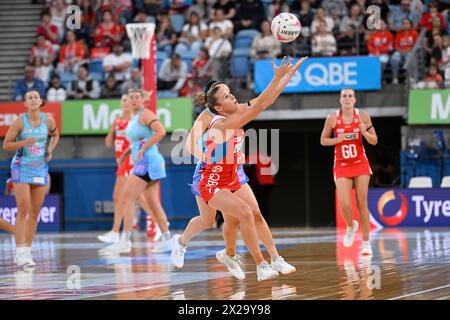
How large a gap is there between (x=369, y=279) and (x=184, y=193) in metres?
13.9

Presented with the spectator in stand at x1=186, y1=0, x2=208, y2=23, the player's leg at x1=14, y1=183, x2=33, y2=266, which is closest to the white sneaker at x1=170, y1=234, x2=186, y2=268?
the player's leg at x1=14, y1=183, x2=33, y2=266

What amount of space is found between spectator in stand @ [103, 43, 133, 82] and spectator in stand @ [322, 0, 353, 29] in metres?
5.07

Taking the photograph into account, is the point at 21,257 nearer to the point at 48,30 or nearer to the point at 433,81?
the point at 433,81

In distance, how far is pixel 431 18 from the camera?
2206cm

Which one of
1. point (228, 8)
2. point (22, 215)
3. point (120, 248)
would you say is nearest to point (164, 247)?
point (120, 248)

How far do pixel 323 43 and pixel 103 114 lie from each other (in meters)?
5.51

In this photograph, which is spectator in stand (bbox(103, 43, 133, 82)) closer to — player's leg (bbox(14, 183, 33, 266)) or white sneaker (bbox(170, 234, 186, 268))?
player's leg (bbox(14, 183, 33, 266))

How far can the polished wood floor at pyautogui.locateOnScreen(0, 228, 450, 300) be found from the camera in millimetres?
8156

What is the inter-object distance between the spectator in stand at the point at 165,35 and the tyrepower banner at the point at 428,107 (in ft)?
21.1

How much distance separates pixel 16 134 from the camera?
12.2 meters

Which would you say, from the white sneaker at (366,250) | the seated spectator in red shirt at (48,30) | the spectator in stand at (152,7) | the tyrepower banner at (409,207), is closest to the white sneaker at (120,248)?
the white sneaker at (366,250)

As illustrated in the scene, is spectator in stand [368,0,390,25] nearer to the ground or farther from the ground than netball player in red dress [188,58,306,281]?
farther from the ground

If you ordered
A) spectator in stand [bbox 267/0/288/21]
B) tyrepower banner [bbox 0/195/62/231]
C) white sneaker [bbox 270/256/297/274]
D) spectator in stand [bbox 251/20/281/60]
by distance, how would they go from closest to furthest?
white sneaker [bbox 270/256/297/274] < spectator in stand [bbox 251/20/281/60] < tyrepower banner [bbox 0/195/62/231] < spectator in stand [bbox 267/0/288/21]

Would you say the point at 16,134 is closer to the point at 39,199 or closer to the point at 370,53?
the point at 39,199
